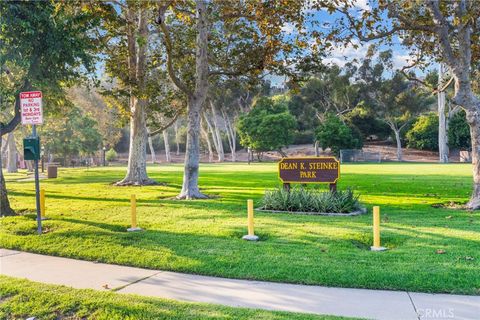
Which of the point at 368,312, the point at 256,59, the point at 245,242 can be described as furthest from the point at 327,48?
the point at 368,312

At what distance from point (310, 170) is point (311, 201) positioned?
1034mm

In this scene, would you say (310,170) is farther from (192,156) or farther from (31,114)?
(31,114)

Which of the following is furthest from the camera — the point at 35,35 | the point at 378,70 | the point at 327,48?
the point at 378,70

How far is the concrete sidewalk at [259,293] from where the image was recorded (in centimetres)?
577

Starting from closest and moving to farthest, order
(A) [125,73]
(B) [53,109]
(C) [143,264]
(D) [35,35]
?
(C) [143,264]
(D) [35,35]
(A) [125,73]
(B) [53,109]

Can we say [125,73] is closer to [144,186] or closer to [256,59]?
[144,186]

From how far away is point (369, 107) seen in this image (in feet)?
206

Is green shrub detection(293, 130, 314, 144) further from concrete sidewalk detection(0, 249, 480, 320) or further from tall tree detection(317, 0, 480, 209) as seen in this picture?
concrete sidewalk detection(0, 249, 480, 320)

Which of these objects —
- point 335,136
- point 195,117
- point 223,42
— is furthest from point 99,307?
point 335,136

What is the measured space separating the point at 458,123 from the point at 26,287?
216ft

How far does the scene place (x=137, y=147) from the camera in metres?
26.2

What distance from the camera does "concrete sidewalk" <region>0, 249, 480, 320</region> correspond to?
577 centimetres

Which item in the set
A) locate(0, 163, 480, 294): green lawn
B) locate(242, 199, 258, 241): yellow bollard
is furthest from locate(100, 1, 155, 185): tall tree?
locate(242, 199, 258, 241): yellow bollard

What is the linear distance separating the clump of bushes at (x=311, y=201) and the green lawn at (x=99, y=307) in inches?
335
